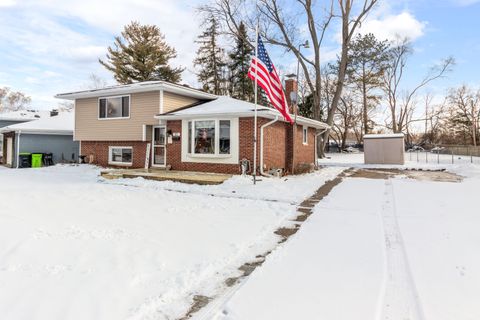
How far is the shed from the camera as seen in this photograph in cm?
2112

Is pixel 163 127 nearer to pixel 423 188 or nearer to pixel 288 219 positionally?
pixel 288 219

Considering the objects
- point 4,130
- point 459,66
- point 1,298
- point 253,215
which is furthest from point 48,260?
point 459,66

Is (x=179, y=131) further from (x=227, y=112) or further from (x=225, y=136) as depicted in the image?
(x=227, y=112)

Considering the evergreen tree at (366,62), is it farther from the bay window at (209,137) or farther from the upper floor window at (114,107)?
the upper floor window at (114,107)

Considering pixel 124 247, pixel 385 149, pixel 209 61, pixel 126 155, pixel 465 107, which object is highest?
pixel 209 61

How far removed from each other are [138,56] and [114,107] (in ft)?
69.0

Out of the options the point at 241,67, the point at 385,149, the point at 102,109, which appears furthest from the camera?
the point at 241,67

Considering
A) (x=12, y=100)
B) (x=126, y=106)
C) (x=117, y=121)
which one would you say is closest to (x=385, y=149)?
(x=126, y=106)

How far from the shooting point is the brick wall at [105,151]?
1494 centimetres

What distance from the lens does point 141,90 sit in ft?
47.1

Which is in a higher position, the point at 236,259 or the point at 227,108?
the point at 227,108

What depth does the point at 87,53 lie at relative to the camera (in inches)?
1358

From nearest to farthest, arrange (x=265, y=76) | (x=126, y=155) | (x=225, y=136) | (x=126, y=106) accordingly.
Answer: (x=265, y=76) → (x=225, y=136) → (x=126, y=106) → (x=126, y=155)

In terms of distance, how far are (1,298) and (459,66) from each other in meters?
45.2
